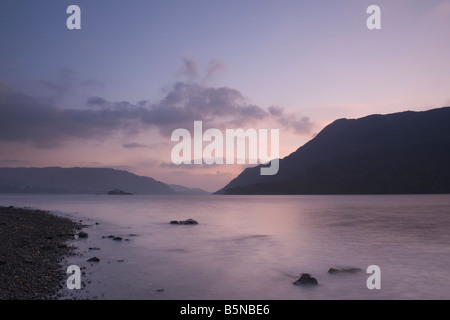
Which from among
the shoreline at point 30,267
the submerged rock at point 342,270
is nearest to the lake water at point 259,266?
the submerged rock at point 342,270

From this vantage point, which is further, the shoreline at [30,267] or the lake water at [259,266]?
the lake water at [259,266]

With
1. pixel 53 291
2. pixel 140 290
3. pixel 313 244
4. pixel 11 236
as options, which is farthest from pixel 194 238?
pixel 53 291

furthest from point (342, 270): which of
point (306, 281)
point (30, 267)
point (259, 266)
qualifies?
point (30, 267)

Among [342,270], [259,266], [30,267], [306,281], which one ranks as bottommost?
[259,266]

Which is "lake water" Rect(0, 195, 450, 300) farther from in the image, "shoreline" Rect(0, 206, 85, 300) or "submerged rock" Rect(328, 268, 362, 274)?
"shoreline" Rect(0, 206, 85, 300)

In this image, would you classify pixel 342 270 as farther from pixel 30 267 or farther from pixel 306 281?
pixel 30 267

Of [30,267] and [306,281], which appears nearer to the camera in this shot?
[30,267]

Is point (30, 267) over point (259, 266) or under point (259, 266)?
over

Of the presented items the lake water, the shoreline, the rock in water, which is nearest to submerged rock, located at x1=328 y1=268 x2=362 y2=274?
the lake water

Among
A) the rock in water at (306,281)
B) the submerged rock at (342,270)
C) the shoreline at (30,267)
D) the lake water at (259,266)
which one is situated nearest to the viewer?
the shoreline at (30,267)

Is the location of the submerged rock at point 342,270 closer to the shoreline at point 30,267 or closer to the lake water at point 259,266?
the lake water at point 259,266

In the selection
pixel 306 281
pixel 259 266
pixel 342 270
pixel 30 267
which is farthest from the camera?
pixel 259 266
